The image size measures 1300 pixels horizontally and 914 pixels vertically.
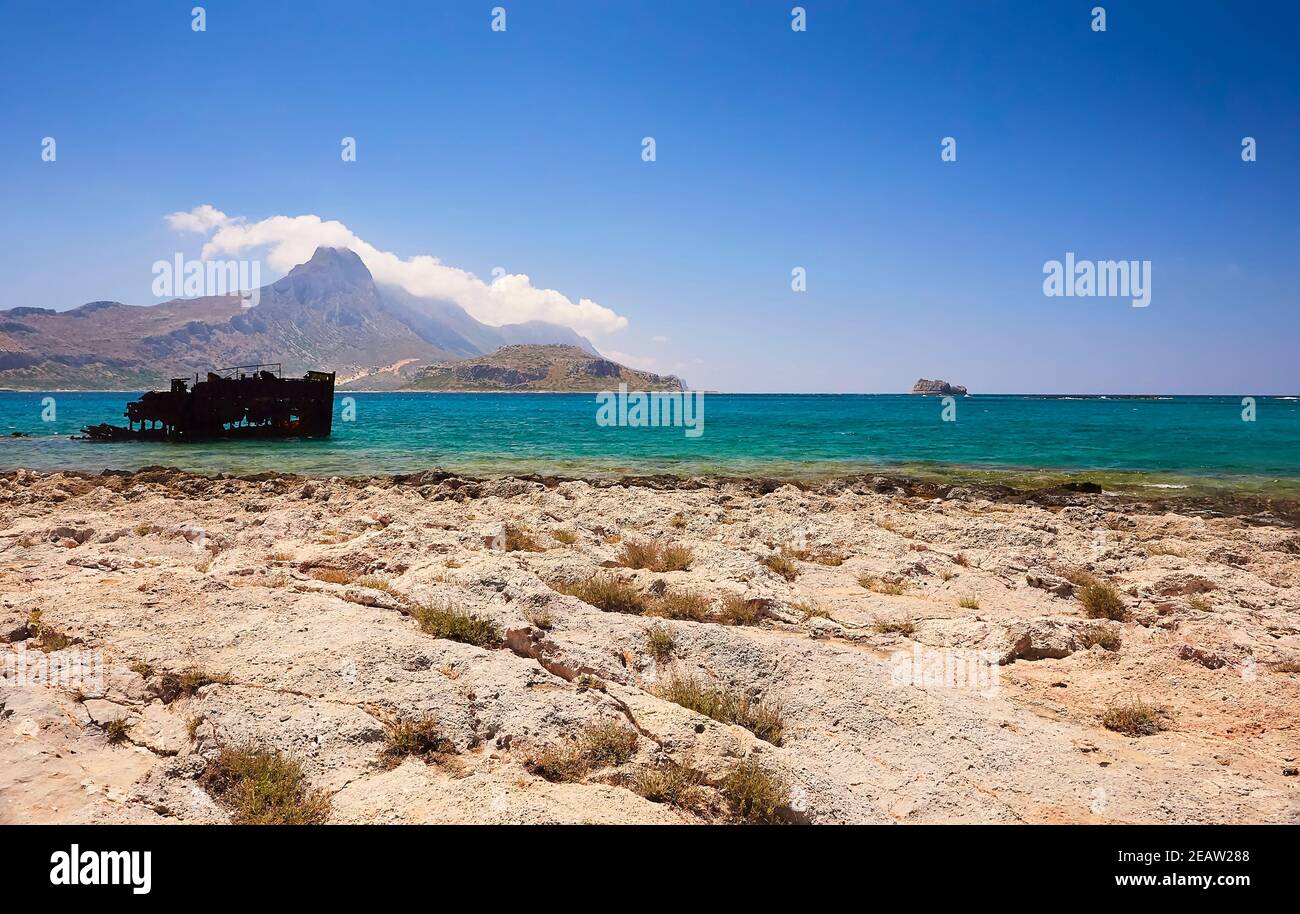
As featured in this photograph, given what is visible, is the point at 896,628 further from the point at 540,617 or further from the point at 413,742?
the point at 413,742

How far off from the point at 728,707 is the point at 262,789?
12.2ft

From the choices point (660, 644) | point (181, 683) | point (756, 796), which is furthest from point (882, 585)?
point (181, 683)

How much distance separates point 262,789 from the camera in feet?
14.3

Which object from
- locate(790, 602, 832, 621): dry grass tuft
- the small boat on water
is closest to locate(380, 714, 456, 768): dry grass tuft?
locate(790, 602, 832, 621): dry grass tuft

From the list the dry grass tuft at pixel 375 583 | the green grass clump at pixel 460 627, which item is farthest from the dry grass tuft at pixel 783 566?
the dry grass tuft at pixel 375 583

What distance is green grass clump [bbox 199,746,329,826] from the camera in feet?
13.7

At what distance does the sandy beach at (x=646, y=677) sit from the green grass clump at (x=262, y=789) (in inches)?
2.9

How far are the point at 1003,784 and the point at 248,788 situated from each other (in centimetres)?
560

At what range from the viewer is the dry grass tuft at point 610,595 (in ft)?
27.5

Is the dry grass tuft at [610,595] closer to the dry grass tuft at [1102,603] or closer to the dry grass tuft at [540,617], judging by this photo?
the dry grass tuft at [540,617]

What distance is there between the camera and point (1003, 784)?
4.97 meters

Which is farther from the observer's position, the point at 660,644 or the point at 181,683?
the point at 660,644

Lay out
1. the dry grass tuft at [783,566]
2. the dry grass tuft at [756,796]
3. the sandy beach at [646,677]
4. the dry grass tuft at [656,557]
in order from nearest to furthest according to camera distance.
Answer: the dry grass tuft at [756,796] → the sandy beach at [646,677] → the dry grass tuft at [783,566] → the dry grass tuft at [656,557]
